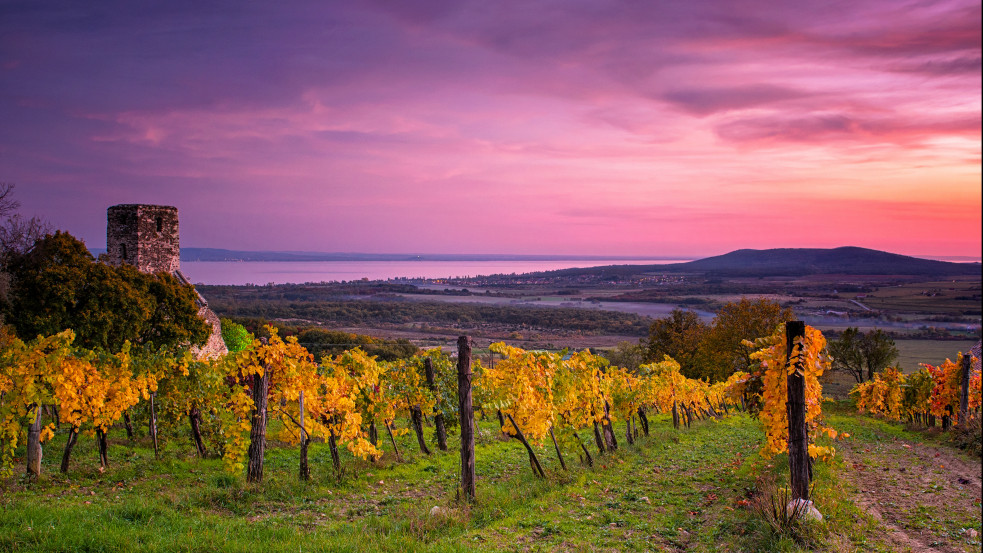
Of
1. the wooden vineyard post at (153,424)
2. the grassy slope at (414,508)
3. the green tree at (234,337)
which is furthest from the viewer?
the green tree at (234,337)

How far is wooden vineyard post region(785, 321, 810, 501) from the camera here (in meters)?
6.48

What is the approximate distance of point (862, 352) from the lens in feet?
146

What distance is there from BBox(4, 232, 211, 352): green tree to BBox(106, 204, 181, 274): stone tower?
6.57 m

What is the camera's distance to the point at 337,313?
275 feet

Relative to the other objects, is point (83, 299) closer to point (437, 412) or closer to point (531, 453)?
point (437, 412)

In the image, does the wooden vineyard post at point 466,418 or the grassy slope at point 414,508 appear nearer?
the grassy slope at point 414,508

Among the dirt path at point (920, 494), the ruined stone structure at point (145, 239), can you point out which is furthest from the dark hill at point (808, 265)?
the ruined stone structure at point (145, 239)

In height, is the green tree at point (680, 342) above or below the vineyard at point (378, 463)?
below

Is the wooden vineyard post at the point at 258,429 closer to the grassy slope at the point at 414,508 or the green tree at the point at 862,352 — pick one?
the grassy slope at the point at 414,508

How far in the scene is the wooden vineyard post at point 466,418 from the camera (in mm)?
7705

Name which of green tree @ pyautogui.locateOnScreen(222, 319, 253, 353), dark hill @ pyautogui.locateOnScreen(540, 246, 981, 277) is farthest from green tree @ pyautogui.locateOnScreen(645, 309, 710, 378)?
dark hill @ pyautogui.locateOnScreen(540, 246, 981, 277)

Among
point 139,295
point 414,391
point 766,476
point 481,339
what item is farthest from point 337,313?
point 766,476

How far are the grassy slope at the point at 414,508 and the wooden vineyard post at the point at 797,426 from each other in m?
0.49

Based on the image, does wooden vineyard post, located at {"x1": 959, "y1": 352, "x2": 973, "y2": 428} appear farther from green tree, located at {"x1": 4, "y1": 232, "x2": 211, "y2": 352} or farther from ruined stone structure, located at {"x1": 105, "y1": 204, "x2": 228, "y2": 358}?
ruined stone structure, located at {"x1": 105, "y1": 204, "x2": 228, "y2": 358}
